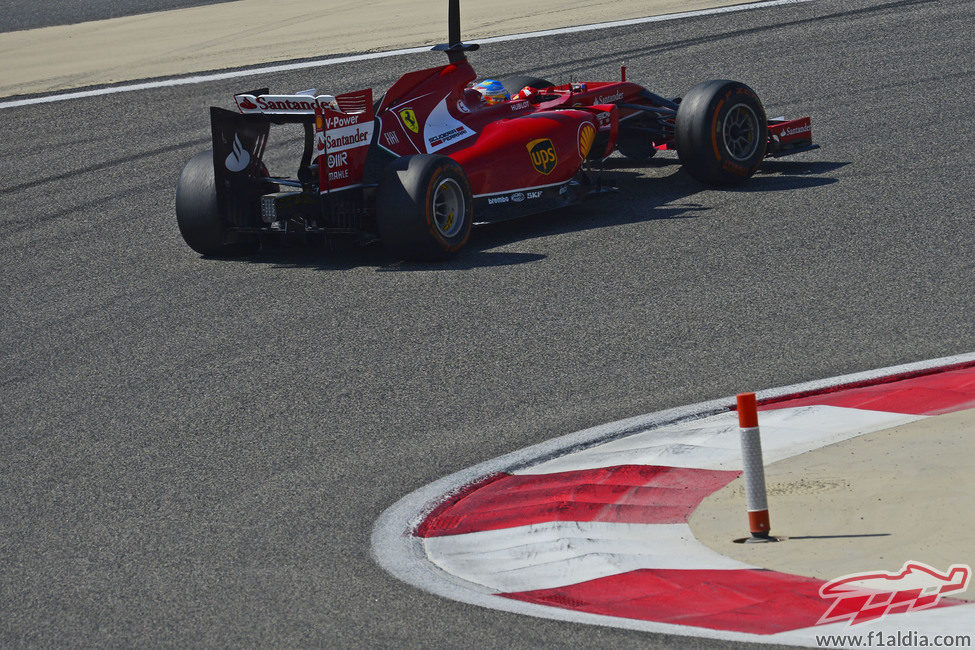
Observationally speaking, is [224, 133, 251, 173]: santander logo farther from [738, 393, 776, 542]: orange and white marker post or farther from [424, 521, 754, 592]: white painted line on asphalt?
[738, 393, 776, 542]: orange and white marker post

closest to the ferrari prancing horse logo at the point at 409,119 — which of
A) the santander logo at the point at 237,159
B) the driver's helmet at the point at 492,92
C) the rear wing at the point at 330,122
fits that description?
the rear wing at the point at 330,122

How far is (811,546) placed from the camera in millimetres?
5109

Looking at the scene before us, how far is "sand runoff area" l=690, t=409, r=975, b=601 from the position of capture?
495 centimetres

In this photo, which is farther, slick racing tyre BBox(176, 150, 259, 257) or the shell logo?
the shell logo

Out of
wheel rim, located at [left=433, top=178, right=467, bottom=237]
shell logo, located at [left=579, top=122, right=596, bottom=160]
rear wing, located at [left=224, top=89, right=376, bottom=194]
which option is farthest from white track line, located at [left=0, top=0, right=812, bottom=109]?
wheel rim, located at [left=433, top=178, right=467, bottom=237]

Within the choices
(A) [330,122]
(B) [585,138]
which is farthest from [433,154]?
(B) [585,138]

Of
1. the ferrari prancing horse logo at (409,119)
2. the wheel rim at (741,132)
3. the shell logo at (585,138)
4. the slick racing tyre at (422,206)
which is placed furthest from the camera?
the wheel rim at (741,132)

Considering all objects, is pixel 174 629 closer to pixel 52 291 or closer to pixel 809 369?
pixel 809 369

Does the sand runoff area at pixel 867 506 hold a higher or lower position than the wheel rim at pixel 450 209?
lower

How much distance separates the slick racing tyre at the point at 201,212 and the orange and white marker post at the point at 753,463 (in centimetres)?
646

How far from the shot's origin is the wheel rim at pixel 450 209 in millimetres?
10469

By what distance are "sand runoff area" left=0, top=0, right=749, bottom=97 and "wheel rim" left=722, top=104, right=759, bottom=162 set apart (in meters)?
9.86

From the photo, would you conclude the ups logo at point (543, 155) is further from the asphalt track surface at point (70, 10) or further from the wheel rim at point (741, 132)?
the asphalt track surface at point (70, 10)

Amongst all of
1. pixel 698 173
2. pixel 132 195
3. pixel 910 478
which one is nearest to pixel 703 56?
pixel 698 173
